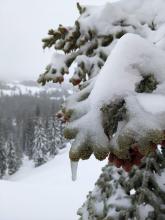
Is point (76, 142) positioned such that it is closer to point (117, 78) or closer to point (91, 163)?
point (117, 78)

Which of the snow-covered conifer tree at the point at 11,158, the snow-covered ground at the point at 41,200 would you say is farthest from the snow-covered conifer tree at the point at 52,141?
the snow-covered ground at the point at 41,200

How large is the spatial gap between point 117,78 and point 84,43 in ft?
3.93

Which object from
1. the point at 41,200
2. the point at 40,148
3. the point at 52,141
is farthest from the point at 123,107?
the point at 52,141

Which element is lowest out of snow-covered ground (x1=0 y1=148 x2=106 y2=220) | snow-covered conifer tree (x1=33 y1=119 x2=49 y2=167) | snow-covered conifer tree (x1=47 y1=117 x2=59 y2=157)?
snow-covered conifer tree (x1=47 y1=117 x2=59 y2=157)

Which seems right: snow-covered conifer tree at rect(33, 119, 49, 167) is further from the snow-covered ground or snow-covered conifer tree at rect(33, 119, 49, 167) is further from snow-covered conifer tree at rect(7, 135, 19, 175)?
the snow-covered ground

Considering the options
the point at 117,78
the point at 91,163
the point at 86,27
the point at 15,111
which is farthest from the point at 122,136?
the point at 15,111

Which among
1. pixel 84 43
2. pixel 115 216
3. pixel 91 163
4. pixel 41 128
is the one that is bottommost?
pixel 41 128

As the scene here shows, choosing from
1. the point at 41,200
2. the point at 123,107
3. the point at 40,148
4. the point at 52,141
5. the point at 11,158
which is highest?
the point at 123,107

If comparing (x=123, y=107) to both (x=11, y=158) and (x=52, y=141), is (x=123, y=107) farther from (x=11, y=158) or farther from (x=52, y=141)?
(x=52, y=141)

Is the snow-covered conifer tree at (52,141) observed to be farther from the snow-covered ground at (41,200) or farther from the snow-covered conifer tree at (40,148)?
Result: the snow-covered ground at (41,200)

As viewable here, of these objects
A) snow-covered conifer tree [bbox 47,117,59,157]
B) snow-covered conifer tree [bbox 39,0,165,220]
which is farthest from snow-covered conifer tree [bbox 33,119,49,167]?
snow-covered conifer tree [bbox 39,0,165,220]

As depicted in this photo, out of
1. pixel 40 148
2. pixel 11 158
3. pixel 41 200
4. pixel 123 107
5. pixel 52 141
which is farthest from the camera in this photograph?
pixel 52 141

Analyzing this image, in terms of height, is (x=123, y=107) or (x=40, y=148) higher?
(x=123, y=107)

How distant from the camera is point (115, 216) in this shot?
2.73 metres
